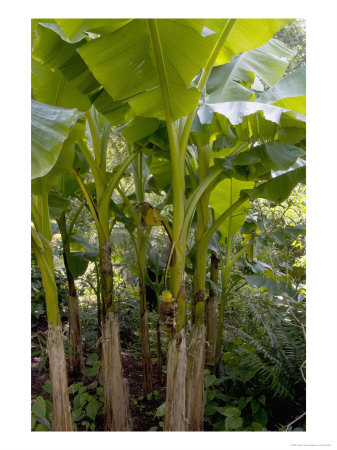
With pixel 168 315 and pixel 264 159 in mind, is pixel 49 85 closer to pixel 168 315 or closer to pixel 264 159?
pixel 264 159

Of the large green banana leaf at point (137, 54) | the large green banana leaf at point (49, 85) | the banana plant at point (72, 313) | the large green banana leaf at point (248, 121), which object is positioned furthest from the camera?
the banana plant at point (72, 313)

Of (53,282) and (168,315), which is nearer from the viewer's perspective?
(168,315)

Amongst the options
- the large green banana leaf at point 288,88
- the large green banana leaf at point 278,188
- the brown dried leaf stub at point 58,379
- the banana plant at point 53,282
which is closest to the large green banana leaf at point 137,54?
the banana plant at point 53,282

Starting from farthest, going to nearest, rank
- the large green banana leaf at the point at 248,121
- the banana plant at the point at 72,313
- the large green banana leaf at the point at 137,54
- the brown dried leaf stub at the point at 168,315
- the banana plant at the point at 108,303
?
the banana plant at the point at 72,313 → the banana plant at the point at 108,303 → the brown dried leaf stub at the point at 168,315 → the large green banana leaf at the point at 248,121 → the large green banana leaf at the point at 137,54

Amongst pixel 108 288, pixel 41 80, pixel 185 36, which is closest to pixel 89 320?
pixel 108 288

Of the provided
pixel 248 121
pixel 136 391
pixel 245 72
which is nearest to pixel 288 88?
pixel 245 72

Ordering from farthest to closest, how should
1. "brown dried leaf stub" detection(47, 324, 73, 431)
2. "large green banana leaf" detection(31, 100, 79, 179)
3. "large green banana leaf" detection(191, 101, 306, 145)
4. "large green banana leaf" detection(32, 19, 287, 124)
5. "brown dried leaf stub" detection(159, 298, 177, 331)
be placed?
"brown dried leaf stub" detection(47, 324, 73, 431) < "brown dried leaf stub" detection(159, 298, 177, 331) < "large green banana leaf" detection(191, 101, 306, 145) < "large green banana leaf" detection(32, 19, 287, 124) < "large green banana leaf" detection(31, 100, 79, 179)

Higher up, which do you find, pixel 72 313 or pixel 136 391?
pixel 72 313

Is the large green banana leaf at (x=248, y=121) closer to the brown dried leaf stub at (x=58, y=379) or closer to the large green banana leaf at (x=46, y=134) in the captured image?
the large green banana leaf at (x=46, y=134)

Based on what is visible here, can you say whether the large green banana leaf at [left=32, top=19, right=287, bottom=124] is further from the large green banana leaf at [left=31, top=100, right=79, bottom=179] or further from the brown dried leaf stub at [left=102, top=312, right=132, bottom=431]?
the brown dried leaf stub at [left=102, top=312, right=132, bottom=431]

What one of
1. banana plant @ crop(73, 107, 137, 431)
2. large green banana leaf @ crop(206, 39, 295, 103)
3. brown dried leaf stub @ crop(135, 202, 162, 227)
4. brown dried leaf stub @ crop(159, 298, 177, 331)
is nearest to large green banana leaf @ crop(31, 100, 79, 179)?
brown dried leaf stub @ crop(135, 202, 162, 227)
